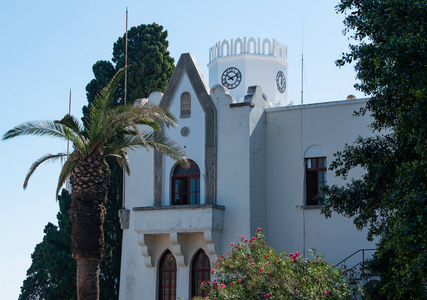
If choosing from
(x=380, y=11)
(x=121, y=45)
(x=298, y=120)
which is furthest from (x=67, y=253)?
(x=380, y=11)

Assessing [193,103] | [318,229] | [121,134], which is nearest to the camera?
[121,134]

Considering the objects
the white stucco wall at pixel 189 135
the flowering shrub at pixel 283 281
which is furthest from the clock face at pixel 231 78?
the flowering shrub at pixel 283 281

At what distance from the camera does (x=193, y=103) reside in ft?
78.7

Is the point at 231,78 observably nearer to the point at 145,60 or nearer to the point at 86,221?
the point at 145,60

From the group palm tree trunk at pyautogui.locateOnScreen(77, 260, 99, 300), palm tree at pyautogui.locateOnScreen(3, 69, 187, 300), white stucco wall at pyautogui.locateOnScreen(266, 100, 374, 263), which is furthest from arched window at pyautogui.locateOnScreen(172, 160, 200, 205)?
palm tree trunk at pyautogui.locateOnScreen(77, 260, 99, 300)

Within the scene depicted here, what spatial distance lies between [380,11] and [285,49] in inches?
1020

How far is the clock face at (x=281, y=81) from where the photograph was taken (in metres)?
39.7

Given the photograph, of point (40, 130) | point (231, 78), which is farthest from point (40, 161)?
point (231, 78)

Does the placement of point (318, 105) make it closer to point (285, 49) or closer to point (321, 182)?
point (321, 182)

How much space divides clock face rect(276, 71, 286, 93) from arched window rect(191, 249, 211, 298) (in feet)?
60.1

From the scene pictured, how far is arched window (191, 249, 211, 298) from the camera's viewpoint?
23.0 m

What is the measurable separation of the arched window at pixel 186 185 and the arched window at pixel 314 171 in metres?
3.65

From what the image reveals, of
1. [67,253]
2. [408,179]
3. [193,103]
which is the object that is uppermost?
[193,103]

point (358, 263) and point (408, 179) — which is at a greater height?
point (408, 179)
